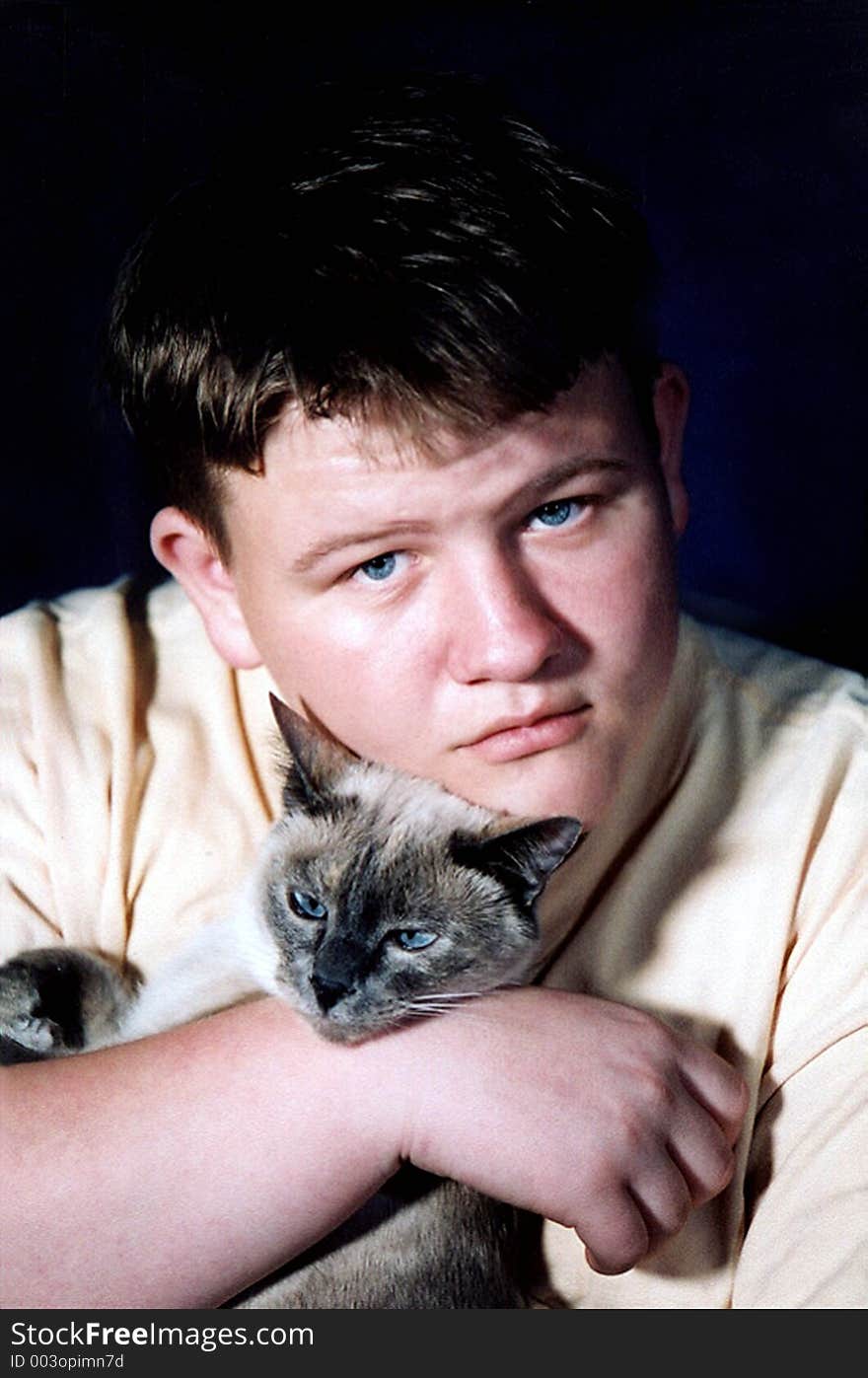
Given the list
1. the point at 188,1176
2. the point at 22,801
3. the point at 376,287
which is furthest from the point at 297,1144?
the point at 376,287

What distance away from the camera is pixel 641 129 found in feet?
2.63

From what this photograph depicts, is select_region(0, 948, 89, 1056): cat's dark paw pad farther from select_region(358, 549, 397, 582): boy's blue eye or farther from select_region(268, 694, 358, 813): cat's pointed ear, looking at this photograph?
select_region(358, 549, 397, 582): boy's blue eye

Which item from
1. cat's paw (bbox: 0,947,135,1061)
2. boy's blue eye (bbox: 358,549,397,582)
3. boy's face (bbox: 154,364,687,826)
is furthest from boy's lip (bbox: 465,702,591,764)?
cat's paw (bbox: 0,947,135,1061)

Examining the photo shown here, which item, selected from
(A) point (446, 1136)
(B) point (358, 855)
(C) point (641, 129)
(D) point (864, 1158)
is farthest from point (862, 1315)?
(C) point (641, 129)

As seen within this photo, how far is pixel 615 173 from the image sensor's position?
0.80m

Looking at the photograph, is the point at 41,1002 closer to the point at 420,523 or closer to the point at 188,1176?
the point at 188,1176

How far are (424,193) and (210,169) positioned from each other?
14 centimetres

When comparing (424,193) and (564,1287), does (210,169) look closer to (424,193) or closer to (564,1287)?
(424,193)

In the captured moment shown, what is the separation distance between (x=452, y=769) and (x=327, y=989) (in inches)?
5.9

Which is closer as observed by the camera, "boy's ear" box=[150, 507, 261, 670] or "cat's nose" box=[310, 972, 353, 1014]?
"cat's nose" box=[310, 972, 353, 1014]

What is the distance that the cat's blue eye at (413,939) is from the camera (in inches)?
29.6

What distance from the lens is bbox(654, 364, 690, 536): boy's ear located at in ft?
2.65

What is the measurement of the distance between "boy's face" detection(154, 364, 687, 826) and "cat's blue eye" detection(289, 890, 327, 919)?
0.10 m

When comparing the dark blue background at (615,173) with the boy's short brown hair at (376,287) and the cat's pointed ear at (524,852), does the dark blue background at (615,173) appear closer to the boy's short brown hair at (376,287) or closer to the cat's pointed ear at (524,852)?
the boy's short brown hair at (376,287)
